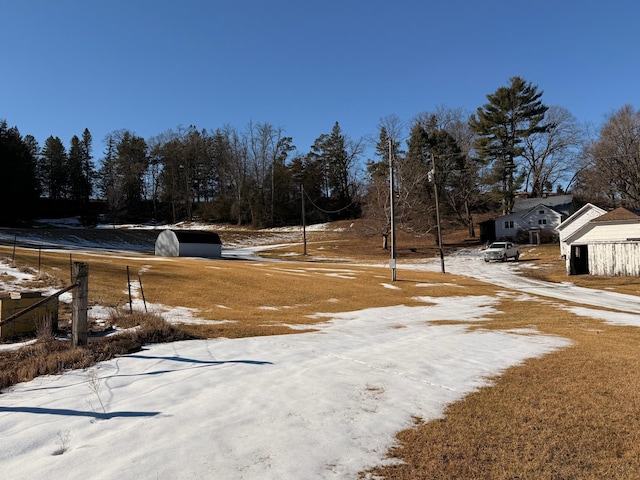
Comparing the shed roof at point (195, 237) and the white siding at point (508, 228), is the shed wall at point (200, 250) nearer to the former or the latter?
the shed roof at point (195, 237)

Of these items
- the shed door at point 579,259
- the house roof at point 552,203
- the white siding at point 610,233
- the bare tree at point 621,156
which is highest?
the bare tree at point 621,156

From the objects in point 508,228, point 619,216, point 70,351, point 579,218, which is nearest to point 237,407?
point 70,351

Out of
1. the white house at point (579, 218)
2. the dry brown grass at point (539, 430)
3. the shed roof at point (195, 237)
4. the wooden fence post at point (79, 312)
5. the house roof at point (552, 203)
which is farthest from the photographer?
the house roof at point (552, 203)

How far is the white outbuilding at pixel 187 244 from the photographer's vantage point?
46025 mm

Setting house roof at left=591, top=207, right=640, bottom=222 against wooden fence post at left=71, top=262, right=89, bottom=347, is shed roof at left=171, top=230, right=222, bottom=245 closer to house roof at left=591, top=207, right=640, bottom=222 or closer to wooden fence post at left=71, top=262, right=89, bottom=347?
house roof at left=591, top=207, right=640, bottom=222

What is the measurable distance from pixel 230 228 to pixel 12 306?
7377 centimetres

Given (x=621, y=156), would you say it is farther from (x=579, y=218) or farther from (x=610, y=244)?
(x=610, y=244)

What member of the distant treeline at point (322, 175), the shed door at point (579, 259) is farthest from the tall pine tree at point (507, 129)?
the shed door at point (579, 259)

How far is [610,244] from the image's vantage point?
103ft

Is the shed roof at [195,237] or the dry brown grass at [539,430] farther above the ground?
the shed roof at [195,237]

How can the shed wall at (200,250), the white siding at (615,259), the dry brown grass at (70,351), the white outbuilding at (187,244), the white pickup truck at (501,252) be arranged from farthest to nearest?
1. the shed wall at (200,250)
2. the white outbuilding at (187,244)
3. the white pickup truck at (501,252)
4. the white siding at (615,259)
5. the dry brown grass at (70,351)

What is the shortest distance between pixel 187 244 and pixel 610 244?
38.3 m

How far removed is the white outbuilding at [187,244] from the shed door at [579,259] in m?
34.4

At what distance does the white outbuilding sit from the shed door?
34425 millimetres
